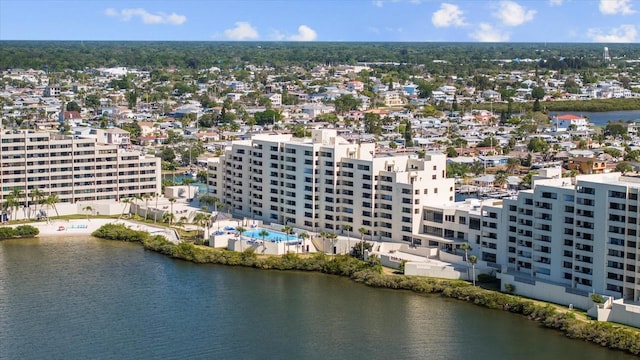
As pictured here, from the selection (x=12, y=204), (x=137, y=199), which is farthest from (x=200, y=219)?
(x=12, y=204)

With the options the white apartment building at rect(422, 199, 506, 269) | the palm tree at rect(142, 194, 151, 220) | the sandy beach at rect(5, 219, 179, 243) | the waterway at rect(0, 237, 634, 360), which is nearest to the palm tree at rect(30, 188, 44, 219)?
the sandy beach at rect(5, 219, 179, 243)

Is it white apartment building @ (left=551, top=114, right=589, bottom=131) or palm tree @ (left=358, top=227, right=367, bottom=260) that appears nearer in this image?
palm tree @ (left=358, top=227, right=367, bottom=260)

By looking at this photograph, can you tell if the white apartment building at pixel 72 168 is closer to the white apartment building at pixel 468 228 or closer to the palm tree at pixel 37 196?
the palm tree at pixel 37 196

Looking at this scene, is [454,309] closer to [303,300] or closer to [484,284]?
[484,284]

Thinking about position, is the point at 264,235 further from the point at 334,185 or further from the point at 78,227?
the point at 78,227

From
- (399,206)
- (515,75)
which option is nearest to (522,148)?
(399,206)

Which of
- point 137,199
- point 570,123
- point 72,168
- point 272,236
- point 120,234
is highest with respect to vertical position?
point 570,123

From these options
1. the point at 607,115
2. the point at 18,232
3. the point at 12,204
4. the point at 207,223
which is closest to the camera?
the point at 207,223

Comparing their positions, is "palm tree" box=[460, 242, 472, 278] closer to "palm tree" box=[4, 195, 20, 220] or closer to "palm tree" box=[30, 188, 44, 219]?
"palm tree" box=[30, 188, 44, 219]
